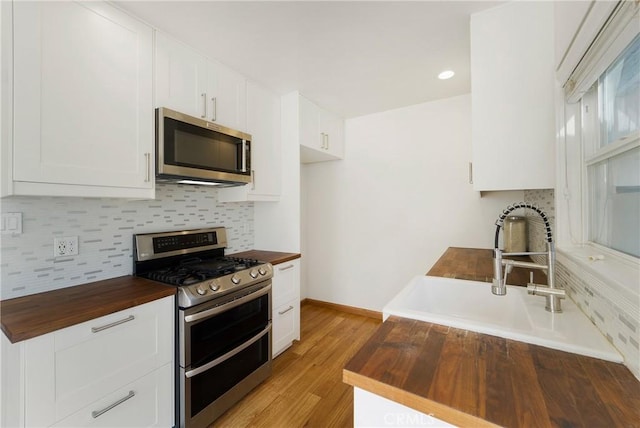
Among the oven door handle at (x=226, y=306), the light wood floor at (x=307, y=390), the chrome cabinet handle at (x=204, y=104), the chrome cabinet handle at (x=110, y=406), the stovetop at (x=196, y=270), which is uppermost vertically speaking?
the chrome cabinet handle at (x=204, y=104)

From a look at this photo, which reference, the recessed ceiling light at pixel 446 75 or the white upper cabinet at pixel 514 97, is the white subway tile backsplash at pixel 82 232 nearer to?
the white upper cabinet at pixel 514 97

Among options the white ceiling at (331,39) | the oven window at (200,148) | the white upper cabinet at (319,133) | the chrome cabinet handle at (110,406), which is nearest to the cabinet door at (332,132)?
the white upper cabinet at (319,133)

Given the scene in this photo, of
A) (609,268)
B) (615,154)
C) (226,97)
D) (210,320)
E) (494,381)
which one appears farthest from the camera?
(226,97)

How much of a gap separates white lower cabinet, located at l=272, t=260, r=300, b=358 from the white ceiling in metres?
1.60

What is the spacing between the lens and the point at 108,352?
3.89 ft

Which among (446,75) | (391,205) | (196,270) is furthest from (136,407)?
(446,75)

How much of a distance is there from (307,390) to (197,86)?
89.3 inches

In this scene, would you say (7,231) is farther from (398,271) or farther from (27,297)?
(398,271)

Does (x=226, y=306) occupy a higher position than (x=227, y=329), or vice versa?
(x=226, y=306)

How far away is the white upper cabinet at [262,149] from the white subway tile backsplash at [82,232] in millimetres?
423

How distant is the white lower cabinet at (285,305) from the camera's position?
2.21 metres

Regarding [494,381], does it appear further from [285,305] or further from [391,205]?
[391,205]

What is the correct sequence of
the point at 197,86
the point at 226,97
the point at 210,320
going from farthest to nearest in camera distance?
the point at 226,97
the point at 197,86
the point at 210,320

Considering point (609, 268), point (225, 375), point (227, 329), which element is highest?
point (609, 268)
